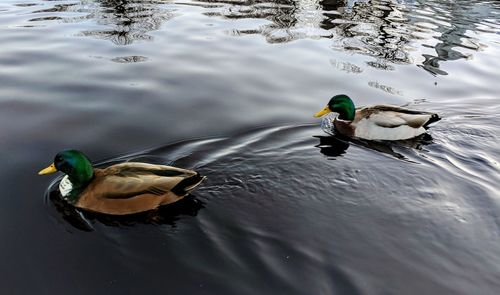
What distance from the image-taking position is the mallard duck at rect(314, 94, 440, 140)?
664cm

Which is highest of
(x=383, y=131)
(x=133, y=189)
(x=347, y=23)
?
(x=133, y=189)

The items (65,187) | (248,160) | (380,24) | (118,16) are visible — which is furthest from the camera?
(380,24)

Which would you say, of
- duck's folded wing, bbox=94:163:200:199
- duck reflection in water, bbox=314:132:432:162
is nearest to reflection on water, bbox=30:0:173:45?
duck reflection in water, bbox=314:132:432:162

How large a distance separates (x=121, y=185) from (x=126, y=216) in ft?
0.98

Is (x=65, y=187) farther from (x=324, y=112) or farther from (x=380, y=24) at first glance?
(x=380, y=24)

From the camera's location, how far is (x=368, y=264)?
13.3ft

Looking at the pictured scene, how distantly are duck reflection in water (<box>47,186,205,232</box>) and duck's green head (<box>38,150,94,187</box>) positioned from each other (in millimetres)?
257

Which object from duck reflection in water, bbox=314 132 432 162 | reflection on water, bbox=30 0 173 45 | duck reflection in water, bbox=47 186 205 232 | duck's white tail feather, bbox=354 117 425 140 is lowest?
duck reflection in water, bbox=314 132 432 162

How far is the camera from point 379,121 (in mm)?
6656

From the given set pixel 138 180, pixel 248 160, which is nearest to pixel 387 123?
pixel 248 160

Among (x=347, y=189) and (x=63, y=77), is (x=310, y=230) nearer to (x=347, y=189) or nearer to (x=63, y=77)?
(x=347, y=189)

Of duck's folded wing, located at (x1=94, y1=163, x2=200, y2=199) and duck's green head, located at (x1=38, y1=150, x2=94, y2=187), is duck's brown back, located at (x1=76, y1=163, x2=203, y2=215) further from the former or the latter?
duck's green head, located at (x1=38, y1=150, x2=94, y2=187)

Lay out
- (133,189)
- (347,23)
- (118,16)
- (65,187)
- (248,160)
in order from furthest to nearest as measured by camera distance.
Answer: (347,23), (118,16), (248,160), (65,187), (133,189)

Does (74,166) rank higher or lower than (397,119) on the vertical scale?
higher
